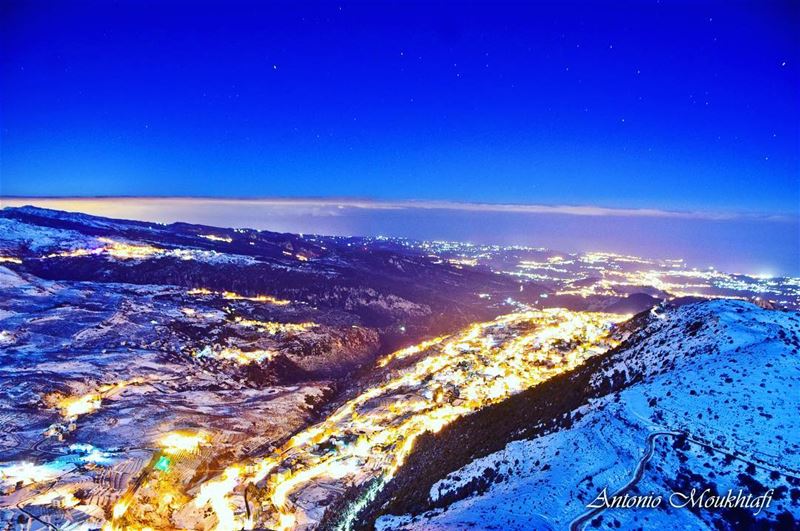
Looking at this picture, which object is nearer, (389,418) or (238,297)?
(389,418)

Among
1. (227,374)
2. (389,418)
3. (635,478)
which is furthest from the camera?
(227,374)

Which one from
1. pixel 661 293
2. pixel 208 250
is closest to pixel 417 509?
pixel 208 250

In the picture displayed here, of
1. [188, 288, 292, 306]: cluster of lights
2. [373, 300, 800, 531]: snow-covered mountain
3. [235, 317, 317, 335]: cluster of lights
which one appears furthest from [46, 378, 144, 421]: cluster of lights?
[188, 288, 292, 306]: cluster of lights

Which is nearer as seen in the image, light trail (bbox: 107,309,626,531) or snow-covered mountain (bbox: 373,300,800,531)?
snow-covered mountain (bbox: 373,300,800,531)

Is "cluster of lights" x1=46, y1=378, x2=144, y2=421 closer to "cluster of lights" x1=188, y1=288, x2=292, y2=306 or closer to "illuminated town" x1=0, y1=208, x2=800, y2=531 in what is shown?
"illuminated town" x1=0, y1=208, x2=800, y2=531

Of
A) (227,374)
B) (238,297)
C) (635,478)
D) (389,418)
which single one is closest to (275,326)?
(227,374)

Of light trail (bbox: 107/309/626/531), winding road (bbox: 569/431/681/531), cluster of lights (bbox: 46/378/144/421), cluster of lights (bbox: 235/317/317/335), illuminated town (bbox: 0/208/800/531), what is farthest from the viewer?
cluster of lights (bbox: 235/317/317/335)

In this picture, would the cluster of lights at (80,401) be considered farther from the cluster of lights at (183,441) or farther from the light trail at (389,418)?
the light trail at (389,418)

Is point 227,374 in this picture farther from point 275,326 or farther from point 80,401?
point 275,326
